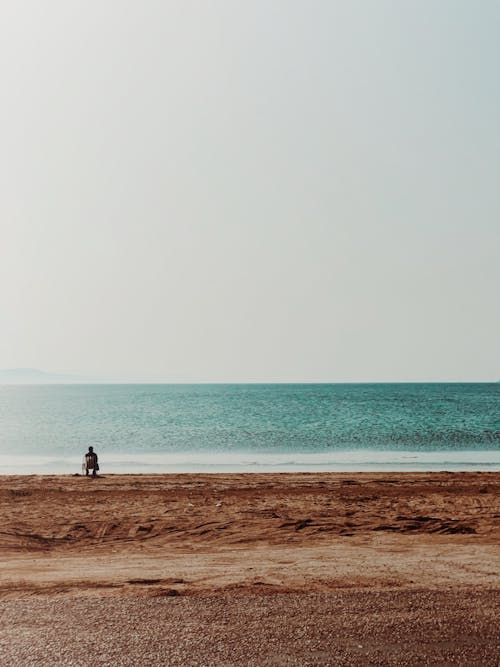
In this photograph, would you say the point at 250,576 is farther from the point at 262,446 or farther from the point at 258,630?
the point at 262,446

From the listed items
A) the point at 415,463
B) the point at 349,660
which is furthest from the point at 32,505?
the point at 415,463

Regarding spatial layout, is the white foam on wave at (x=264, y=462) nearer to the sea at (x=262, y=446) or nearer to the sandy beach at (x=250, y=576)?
the sea at (x=262, y=446)

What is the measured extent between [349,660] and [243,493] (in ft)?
45.0

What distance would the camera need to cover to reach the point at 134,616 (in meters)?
8.68

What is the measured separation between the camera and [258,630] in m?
8.20

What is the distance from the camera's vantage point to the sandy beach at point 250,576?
7.71 meters

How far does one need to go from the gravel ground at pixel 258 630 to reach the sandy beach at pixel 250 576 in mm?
27

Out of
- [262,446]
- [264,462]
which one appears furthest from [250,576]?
[262,446]

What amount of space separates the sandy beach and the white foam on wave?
30.9 feet

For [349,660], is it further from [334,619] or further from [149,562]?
[149,562]

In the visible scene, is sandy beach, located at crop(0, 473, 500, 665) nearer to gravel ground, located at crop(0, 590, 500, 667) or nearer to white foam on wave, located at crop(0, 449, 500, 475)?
gravel ground, located at crop(0, 590, 500, 667)

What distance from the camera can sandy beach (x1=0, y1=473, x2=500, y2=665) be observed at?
7707 millimetres

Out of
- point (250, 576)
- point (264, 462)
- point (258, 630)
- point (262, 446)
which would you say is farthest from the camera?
point (262, 446)

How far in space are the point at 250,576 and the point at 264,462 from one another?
23193mm
